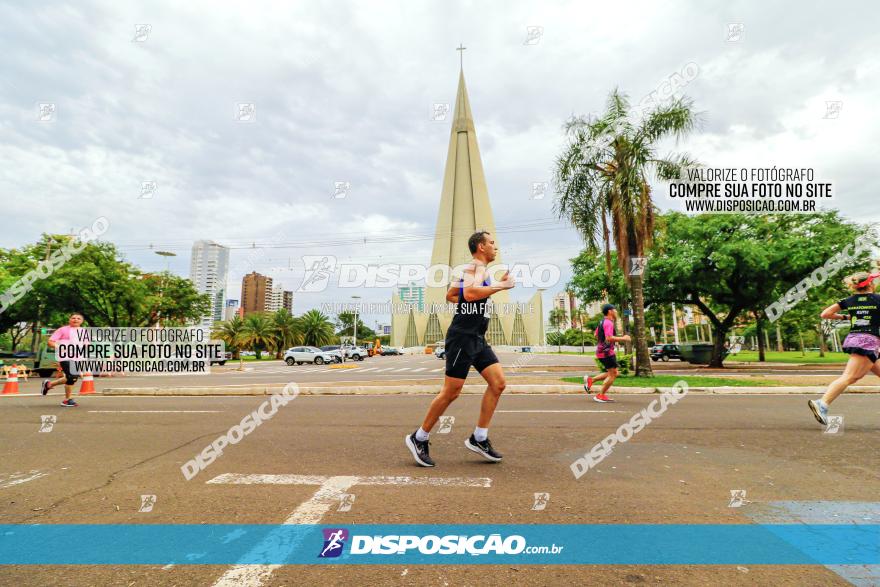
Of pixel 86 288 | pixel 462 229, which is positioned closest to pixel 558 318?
pixel 462 229

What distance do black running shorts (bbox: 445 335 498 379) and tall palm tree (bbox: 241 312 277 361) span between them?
147 ft

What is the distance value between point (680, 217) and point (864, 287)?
1882cm

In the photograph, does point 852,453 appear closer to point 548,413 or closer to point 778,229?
point 548,413

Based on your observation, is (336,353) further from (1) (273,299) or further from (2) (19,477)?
(1) (273,299)

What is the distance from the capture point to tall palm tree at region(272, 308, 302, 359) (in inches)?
A: 1912

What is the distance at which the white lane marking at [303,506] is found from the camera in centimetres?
204

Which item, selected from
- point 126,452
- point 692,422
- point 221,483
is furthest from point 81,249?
point 692,422

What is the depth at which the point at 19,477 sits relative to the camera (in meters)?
3.77

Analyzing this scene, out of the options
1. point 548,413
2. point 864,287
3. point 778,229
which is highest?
point 778,229

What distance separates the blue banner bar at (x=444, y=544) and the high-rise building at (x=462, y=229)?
294 ft

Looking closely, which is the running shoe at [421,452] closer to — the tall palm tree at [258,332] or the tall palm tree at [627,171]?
the tall palm tree at [627,171]

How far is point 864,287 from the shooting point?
18.1ft

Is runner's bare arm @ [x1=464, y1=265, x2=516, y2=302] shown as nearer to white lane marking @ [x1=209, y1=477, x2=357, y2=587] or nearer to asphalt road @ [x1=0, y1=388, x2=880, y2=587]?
asphalt road @ [x1=0, y1=388, x2=880, y2=587]

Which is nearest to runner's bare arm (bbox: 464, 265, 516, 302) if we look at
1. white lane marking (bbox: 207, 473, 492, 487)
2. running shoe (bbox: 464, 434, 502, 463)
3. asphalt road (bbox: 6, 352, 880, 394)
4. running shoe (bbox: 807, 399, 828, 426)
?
running shoe (bbox: 464, 434, 502, 463)
